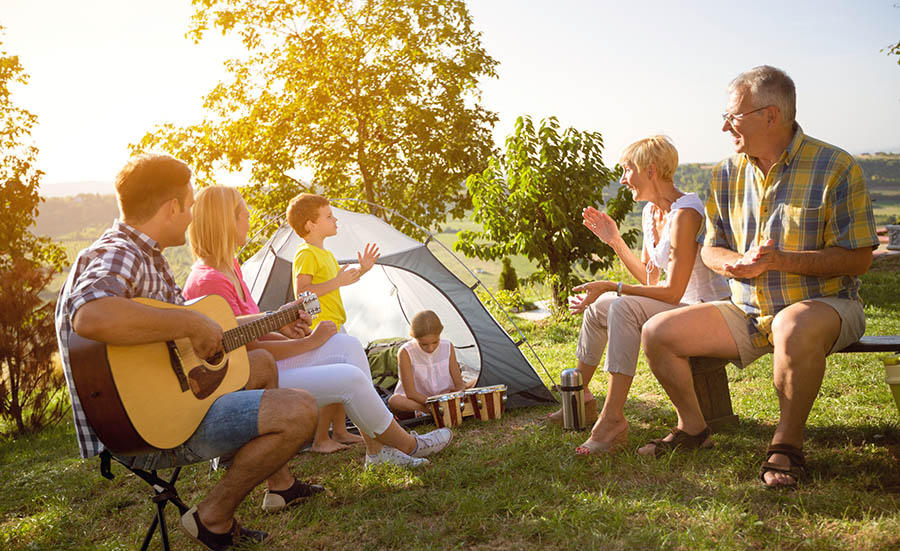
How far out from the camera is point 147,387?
217cm

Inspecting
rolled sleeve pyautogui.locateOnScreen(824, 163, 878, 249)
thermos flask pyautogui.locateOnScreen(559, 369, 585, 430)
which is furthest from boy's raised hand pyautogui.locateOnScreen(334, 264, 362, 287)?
rolled sleeve pyautogui.locateOnScreen(824, 163, 878, 249)

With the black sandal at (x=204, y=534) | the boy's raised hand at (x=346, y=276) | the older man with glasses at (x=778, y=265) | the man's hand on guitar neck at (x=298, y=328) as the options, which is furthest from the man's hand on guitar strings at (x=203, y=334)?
the older man with glasses at (x=778, y=265)

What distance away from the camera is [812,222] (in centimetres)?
275

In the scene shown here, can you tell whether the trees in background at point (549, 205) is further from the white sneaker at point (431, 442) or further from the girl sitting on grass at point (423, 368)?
the white sneaker at point (431, 442)

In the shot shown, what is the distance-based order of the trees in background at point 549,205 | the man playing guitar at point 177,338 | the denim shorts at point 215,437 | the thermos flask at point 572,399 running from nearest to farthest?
the man playing guitar at point 177,338 → the denim shorts at point 215,437 → the thermos flask at point 572,399 → the trees in background at point 549,205

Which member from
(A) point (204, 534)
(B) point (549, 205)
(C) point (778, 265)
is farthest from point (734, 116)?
(B) point (549, 205)

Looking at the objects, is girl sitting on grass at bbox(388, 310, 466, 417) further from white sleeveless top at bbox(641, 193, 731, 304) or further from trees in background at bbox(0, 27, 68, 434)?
trees in background at bbox(0, 27, 68, 434)

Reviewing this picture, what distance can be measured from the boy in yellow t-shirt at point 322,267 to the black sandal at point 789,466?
218cm

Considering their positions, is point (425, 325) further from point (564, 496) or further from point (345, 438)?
point (564, 496)

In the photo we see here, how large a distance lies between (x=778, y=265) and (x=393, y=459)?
75.7 inches

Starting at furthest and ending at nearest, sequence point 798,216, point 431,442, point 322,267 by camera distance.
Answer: point 322,267
point 431,442
point 798,216

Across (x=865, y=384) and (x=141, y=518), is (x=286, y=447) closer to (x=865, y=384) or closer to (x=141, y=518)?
(x=141, y=518)

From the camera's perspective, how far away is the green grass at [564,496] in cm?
238

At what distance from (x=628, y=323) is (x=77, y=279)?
2.28 metres
